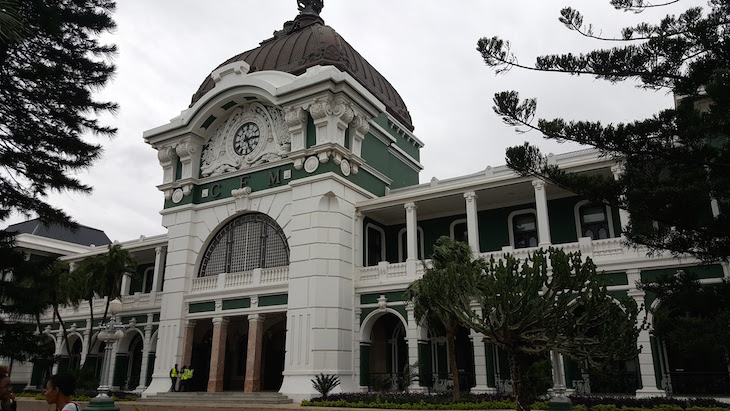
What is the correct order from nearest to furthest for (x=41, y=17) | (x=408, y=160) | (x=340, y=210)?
(x=41, y=17) → (x=340, y=210) → (x=408, y=160)

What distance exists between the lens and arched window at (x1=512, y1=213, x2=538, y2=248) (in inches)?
904

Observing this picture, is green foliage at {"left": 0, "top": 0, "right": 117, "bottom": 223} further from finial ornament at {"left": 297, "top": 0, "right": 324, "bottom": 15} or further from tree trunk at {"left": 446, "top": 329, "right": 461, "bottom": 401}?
finial ornament at {"left": 297, "top": 0, "right": 324, "bottom": 15}

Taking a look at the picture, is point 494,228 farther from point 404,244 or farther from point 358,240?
point 358,240

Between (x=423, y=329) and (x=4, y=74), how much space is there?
15.1 meters

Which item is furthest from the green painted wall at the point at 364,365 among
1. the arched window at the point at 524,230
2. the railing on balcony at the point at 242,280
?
the arched window at the point at 524,230

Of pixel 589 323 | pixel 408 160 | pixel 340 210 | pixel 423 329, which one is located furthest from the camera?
pixel 408 160

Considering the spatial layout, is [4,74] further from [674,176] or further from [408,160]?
[408,160]

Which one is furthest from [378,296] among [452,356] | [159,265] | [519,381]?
[159,265]

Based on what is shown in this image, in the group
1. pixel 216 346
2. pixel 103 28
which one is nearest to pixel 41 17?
pixel 103 28

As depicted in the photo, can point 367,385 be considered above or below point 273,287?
below

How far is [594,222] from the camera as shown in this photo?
21891mm

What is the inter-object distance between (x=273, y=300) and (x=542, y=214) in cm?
1063

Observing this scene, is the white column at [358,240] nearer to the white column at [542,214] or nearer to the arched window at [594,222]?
the white column at [542,214]

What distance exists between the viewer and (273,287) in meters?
22.4
